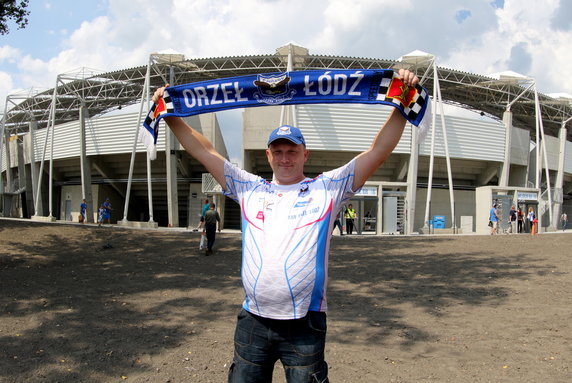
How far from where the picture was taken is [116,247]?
13391 millimetres

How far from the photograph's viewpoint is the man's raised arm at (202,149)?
99.7 inches

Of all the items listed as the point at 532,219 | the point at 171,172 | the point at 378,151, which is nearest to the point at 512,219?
the point at 532,219

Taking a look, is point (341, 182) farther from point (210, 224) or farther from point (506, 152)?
point (506, 152)

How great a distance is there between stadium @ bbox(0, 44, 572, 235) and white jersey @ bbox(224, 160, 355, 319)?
21104 millimetres

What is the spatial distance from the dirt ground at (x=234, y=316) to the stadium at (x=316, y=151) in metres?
13.4

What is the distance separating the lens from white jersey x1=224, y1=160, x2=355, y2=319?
6.63 ft

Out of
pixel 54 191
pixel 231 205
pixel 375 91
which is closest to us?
pixel 375 91

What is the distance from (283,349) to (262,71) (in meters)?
30.9

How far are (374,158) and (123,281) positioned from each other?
778cm

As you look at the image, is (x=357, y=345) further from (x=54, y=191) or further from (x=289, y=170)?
(x=54, y=191)

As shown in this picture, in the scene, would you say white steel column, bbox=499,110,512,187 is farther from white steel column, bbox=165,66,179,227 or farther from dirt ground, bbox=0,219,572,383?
white steel column, bbox=165,66,179,227

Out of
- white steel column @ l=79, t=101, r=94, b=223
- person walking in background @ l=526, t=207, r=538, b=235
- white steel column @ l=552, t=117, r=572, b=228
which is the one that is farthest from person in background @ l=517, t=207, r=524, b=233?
white steel column @ l=79, t=101, r=94, b=223

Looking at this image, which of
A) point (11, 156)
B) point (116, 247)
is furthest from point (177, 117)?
point (11, 156)

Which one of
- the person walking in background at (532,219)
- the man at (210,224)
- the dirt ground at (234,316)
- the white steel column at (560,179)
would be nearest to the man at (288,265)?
the dirt ground at (234,316)
